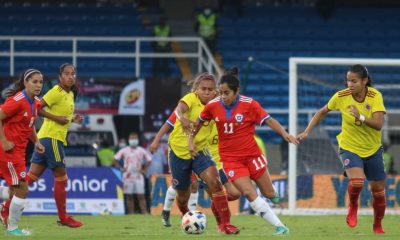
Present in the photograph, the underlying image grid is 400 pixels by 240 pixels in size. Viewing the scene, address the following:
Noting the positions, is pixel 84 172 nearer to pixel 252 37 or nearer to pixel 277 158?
pixel 277 158

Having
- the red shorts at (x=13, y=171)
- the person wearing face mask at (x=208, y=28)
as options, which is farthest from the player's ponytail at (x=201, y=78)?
the person wearing face mask at (x=208, y=28)

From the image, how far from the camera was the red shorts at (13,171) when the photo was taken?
1364cm

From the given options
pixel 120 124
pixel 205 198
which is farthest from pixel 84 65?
pixel 205 198

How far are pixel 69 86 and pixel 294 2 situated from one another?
830 inches

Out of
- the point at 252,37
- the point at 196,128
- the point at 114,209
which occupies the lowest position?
the point at 114,209

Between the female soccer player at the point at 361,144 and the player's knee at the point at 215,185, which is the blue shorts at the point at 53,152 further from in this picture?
the female soccer player at the point at 361,144

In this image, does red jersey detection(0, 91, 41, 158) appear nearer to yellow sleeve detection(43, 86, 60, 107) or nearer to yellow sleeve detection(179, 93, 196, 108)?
yellow sleeve detection(43, 86, 60, 107)

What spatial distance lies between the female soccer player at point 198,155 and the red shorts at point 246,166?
0.62 meters

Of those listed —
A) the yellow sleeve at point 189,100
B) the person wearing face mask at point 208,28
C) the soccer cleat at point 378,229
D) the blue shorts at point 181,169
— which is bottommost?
the soccer cleat at point 378,229

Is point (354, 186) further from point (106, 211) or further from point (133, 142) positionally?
point (133, 142)

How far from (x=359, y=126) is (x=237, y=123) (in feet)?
6.07

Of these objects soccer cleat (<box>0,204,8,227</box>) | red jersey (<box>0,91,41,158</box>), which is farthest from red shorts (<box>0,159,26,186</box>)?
soccer cleat (<box>0,204,8,227</box>)

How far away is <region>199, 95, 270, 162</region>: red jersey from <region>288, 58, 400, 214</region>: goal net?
717cm

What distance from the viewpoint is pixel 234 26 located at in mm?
33812
